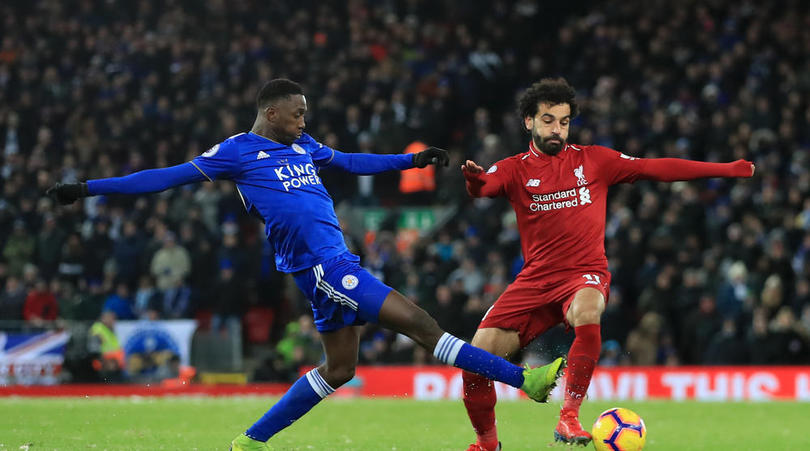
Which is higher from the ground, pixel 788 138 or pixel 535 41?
pixel 535 41

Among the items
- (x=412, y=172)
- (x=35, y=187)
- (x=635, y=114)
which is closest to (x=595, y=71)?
(x=635, y=114)

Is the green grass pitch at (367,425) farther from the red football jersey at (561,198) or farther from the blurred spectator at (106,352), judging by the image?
the blurred spectator at (106,352)

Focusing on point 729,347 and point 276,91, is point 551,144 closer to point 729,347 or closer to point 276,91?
point 276,91

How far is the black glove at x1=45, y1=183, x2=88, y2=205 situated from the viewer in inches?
289

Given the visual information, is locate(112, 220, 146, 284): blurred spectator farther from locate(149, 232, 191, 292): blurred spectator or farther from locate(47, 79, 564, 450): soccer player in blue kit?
locate(47, 79, 564, 450): soccer player in blue kit

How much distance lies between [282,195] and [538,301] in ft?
6.79

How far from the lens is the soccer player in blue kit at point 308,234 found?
24.6 ft

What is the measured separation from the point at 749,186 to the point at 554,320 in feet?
37.5

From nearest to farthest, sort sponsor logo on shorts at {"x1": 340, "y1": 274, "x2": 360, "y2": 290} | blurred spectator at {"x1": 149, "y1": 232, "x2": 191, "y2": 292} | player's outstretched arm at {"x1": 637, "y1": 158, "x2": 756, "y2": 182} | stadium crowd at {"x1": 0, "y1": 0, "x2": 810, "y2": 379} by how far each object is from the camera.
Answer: sponsor logo on shorts at {"x1": 340, "y1": 274, "x2": 360, "y2": 290} < player's outstretched arm at {"x1": 637, "y1": 158, "x2": 756, "y2": 182} < stadium crowd at {"x1": 0, "y1": 0, "x2": 810, "y2": 379} < blurred spectator at {"x1": 149, "y1": 232, "x2": 191, "y2": 292}

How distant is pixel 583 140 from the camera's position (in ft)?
64.7

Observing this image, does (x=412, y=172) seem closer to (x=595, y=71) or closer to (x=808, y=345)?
(x=595, y=71)

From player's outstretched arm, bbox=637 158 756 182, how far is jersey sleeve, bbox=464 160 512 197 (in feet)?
3.39

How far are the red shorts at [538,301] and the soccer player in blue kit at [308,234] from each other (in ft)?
3.35

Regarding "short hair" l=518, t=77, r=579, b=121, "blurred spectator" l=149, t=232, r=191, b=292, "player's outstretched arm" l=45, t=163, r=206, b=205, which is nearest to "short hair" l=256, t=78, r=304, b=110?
"player's outstretched arm" l=45, t=163, r=206, b=205
